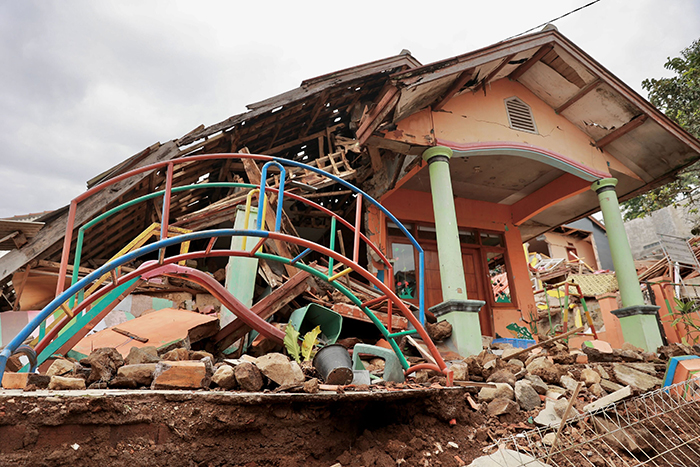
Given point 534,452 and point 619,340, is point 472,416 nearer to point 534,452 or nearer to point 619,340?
point 534,452

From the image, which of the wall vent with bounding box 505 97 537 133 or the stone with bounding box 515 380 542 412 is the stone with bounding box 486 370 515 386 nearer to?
the stone with bounding box 515 380 542 412

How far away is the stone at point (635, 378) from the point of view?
3829mm

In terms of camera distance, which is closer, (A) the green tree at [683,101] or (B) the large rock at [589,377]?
(B) the large rock at [589,377]

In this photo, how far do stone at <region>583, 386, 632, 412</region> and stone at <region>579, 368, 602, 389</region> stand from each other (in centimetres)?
47

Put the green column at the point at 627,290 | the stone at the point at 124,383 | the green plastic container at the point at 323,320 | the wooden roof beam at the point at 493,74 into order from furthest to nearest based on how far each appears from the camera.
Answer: the wooden roof beam at the point at 493,74
the green column at the point at 627,290
the green plastic container at the point at 323,320
the stone at the point at 124,383

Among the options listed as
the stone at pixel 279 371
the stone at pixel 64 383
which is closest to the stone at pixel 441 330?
the stone at pixel 279 371

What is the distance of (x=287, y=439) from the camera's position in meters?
2.42

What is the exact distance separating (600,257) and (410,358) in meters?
22.6

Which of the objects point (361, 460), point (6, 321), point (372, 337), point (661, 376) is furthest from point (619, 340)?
point (6, 321)

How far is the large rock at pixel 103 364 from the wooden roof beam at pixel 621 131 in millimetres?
9056

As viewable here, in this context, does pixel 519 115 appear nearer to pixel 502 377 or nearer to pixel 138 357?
pixel 502 377

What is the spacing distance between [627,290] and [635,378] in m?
3.92

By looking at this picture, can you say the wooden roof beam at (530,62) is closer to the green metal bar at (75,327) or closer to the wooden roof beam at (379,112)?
the wooden roof beam at (379,112)

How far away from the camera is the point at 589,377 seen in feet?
12.9
